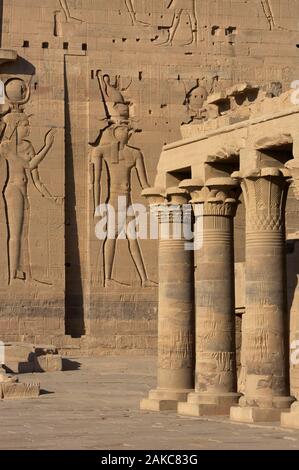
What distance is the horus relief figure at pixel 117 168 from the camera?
36.8 m

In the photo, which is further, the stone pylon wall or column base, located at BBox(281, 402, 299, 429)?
the stone pylon wall

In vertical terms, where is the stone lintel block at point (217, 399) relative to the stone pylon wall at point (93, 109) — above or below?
below

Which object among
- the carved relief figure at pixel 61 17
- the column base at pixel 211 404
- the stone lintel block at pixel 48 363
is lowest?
the stone lintel block at pixel 48 363

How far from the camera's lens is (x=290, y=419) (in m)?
19.2

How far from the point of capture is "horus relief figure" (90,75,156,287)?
36.8 metres

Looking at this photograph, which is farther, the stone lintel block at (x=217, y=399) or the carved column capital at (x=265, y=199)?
the stone lintel block at (x=217, y=399)

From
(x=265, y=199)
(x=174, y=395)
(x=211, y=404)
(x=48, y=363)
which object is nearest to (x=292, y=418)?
(x=211, y=404)

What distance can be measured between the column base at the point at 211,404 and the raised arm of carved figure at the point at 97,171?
15.3m

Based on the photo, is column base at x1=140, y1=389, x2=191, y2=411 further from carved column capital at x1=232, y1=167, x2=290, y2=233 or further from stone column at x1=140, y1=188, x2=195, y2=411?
carved column capital at x1=232, y1=167, x2=290, y2=233

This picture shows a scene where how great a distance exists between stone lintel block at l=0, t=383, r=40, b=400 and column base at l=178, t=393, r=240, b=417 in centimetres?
515

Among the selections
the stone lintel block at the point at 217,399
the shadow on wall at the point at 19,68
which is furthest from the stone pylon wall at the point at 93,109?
the stone lintel block at the point at 217,399

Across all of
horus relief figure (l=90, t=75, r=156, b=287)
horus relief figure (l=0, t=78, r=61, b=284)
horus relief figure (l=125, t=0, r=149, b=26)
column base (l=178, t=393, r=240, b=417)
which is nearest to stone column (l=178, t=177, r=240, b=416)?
A: column base (l=178, t=393, r=240, b=417)

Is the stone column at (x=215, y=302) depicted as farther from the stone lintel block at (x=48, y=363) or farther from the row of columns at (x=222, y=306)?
the stone lintel block at (x=48, y=363)
